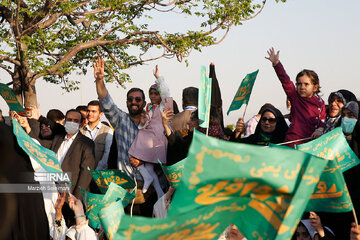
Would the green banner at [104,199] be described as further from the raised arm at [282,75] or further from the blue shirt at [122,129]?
the raised arm at [282,75]

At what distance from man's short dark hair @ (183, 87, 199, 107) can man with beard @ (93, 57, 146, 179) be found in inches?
18.5

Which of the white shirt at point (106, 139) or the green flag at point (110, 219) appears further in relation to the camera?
the white shirt at point (106, 139)

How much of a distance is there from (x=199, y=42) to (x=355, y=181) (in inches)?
430

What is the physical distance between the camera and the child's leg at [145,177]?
5115mm

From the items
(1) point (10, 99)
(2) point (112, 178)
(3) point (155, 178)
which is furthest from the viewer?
(1) point (10, 99)

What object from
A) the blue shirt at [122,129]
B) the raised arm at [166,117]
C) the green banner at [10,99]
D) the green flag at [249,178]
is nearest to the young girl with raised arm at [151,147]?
the blue shirt at [122,129]

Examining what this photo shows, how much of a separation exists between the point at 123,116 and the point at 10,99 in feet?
4.07

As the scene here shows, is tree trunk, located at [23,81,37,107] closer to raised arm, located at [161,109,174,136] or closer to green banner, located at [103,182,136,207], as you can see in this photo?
raised arm, located at [161,109,174,136]

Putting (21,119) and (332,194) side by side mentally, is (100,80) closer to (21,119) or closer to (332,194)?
(21,119)

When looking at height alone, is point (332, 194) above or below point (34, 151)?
below

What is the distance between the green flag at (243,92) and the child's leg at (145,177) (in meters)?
1.01

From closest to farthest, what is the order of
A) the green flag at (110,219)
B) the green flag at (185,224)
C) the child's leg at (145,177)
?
the green flag at (185,224) → the green flag at (110,219) → the child's leg at (145,177)

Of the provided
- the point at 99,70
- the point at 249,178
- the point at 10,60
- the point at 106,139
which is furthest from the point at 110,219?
the point at 10,60

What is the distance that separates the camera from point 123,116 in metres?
5.39
